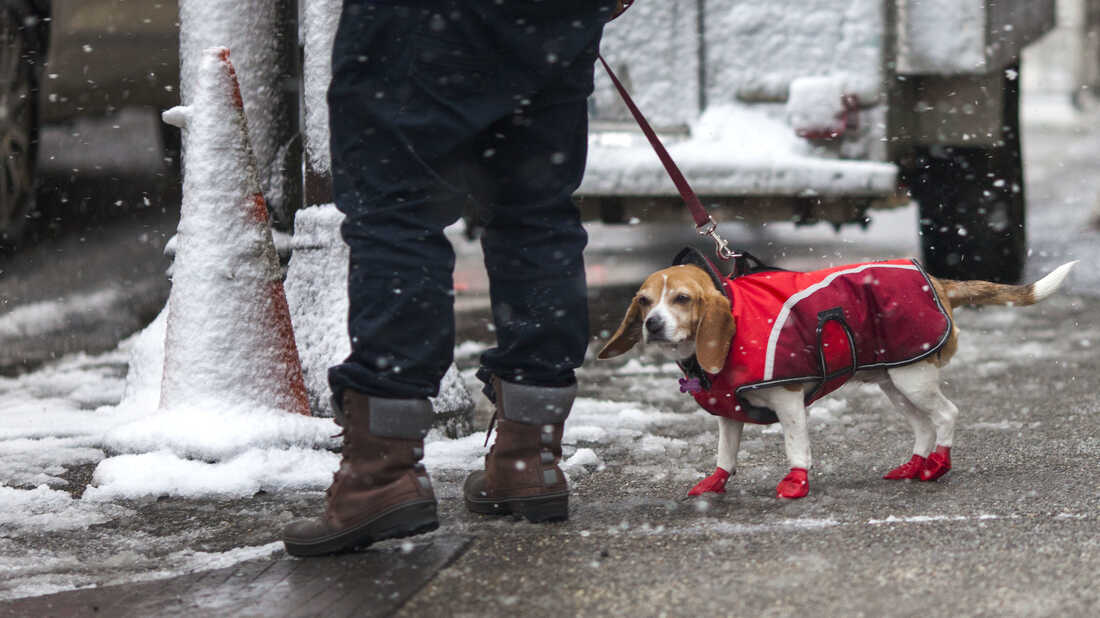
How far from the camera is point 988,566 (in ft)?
7.76

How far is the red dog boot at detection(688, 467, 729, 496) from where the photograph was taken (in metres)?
3.04

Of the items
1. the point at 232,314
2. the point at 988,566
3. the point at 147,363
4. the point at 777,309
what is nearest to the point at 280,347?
the point at 232,314

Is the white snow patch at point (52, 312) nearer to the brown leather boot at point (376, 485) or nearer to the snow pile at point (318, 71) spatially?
the snow pile at point (318, 71)

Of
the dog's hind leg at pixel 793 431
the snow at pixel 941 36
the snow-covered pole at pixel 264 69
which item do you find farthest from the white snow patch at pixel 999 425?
the snow-covered pole at pixel 264 69

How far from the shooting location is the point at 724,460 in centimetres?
306

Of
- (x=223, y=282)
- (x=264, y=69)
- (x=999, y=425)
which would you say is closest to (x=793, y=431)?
(x=999, y=425)

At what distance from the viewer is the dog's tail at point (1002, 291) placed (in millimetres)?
3215

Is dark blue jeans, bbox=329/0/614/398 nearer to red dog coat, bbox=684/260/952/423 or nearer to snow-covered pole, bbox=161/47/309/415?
red dog coat, bbox=684/260/952/423

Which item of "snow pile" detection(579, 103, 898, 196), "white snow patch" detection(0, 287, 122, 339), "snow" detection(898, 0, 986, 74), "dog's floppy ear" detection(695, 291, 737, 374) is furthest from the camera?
"white snow patch" detection(0, 287, 122, 339)

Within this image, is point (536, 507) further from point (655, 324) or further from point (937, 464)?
point (937, 464)

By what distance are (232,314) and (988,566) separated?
208 centimetres

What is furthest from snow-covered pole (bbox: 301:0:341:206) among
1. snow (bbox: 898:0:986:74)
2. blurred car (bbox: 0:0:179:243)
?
snow (bbox: 898:0:986:74)

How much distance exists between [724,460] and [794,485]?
17cm

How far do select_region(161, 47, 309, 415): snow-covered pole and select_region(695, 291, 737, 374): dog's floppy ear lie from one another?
125cm
